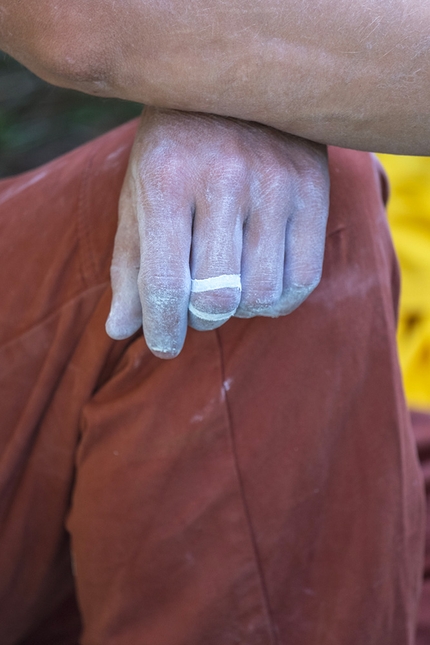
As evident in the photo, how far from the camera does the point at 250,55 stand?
0.43 m

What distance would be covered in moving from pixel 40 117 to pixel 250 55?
1278mm

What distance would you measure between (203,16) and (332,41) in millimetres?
97

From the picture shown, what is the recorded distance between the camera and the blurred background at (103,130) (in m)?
1.12

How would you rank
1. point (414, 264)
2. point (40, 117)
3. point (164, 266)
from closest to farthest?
point (164, 266)
point (414, 264)
point (40, 117)

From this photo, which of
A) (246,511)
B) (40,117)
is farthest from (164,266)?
(40,117)

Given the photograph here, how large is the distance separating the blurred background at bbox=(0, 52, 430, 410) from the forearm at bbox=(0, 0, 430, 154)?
672 millimetres

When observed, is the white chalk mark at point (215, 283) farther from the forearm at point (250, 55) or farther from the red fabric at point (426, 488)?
the red fabric at point (426, 488)

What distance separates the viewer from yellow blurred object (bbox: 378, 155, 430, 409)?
1107 mm

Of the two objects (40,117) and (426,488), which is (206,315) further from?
(40,117)

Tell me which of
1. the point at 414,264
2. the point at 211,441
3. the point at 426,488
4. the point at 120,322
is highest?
the point at 414,264

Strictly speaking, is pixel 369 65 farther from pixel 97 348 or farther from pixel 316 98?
pixel 97 348

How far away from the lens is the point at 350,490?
1.90 ft

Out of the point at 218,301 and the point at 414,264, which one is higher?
the point at 414,264

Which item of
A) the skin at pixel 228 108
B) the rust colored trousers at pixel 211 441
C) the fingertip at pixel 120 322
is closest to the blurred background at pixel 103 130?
the rust colored trousers at pixel 211 441
